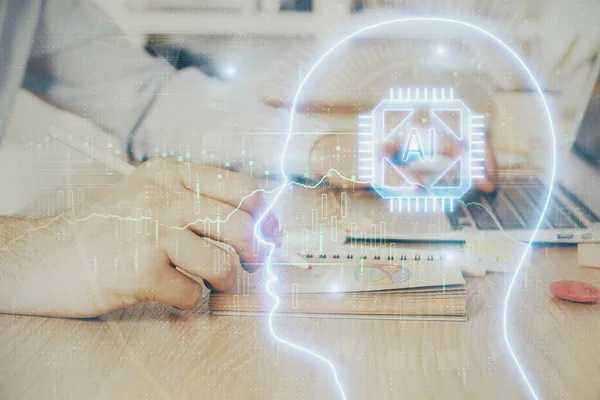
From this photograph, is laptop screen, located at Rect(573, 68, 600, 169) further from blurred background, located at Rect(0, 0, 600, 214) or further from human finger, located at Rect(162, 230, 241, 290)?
human finger, located at Rect(162, 230, 241, 290)

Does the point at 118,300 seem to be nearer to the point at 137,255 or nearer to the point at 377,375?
the point at 137,255

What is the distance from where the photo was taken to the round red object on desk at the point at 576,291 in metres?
0.72

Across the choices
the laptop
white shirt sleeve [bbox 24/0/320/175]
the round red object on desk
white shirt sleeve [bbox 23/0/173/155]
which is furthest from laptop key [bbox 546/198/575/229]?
white shirt sleeve [bbox 23/0/173/155]

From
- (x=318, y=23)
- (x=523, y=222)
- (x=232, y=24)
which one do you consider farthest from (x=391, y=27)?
(x=523, y=222)

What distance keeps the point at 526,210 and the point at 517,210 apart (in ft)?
0.07

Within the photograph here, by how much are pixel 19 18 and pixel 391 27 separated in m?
0.71

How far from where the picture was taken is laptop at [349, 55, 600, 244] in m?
0.99

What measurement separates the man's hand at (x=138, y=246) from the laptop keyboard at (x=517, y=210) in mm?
477

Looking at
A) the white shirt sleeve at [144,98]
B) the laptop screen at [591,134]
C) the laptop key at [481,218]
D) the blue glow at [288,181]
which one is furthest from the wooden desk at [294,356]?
the laptop screen at [591,134]

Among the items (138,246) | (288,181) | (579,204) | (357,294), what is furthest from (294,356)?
(579,204)

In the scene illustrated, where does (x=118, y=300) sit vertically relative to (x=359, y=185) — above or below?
below

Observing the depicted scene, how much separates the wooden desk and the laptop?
26 cm

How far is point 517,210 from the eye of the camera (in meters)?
1.06

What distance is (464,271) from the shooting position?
854 mm
